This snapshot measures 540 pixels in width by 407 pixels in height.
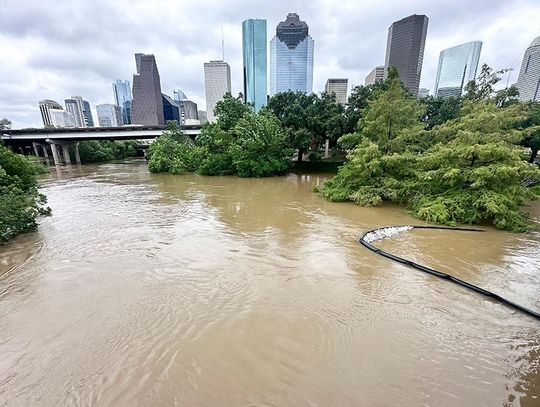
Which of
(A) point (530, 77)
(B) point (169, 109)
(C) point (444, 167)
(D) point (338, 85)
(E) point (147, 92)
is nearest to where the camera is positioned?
(C) point (444, 167)

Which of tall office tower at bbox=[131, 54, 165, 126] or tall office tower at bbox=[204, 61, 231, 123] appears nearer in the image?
tall office tower at bbox=[204, 61, 231, 123]

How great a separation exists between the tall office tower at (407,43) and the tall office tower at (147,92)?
9854cm

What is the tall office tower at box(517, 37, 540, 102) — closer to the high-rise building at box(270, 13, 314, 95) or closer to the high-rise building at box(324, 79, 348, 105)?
the high-rise building at box(324, 79, 348, 105)

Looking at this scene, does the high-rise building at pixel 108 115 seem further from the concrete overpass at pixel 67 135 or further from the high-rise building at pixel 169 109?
the concrete overpass at pixel 67 135

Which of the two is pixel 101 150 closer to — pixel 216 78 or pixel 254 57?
pixel 216 78

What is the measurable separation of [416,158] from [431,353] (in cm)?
939

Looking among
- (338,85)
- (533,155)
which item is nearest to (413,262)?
(533,155)

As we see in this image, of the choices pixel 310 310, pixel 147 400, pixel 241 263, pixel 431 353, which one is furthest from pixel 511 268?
pixel 147 400

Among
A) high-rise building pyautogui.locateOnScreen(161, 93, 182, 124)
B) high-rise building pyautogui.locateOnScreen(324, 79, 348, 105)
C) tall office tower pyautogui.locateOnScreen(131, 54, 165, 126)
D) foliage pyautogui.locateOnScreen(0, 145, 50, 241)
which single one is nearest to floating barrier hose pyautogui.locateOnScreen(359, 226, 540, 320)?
foliage pyautogui.locateOnScreen(0, 145, 50, 241)

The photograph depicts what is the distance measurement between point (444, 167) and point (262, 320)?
32.3ft

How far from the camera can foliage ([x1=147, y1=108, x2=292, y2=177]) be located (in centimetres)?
2169

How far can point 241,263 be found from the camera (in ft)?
21.4

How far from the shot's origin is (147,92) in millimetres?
118188

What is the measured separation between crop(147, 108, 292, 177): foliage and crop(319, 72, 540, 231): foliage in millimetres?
9461
